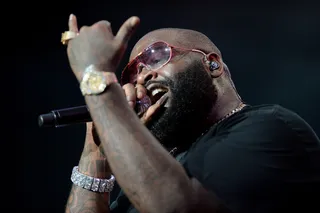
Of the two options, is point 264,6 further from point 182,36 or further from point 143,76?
point 143,76

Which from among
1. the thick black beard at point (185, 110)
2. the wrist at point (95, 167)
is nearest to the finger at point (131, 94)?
the thick black beard at point (185, 110)

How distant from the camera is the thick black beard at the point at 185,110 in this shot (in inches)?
66.7

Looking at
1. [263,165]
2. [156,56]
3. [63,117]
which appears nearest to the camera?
[263,165]

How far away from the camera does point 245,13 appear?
336 cm

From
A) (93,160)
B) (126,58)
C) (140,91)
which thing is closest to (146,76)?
(140,91)

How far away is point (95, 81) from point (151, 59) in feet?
2.05

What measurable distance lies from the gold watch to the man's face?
0.49 m

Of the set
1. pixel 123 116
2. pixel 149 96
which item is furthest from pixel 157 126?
pixel 123 116

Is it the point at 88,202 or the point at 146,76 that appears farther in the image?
the point at 88,202

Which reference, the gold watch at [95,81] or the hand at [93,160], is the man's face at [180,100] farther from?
the gold watch at [95,81]

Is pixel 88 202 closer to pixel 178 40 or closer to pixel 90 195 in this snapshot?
pixel 90 195

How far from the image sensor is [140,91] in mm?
1718

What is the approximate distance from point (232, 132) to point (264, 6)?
6.97 feet

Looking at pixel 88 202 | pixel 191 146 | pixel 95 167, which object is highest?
pixel 191 146
